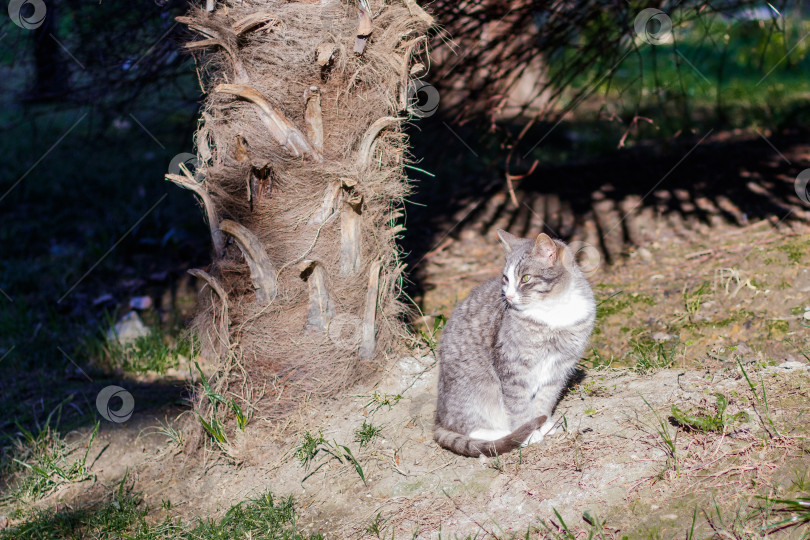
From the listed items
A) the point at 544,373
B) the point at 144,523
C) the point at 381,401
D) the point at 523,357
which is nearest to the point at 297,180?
the point at 381,401

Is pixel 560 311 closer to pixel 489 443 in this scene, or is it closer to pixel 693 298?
pixel 489 443

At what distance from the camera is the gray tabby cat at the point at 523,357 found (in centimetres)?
294

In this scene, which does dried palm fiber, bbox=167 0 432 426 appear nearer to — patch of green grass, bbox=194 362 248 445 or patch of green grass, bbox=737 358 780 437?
patch of green grass, bbox=194 362 248 445

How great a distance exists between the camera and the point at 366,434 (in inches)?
122

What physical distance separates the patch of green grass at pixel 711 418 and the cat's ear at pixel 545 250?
0.79 meters

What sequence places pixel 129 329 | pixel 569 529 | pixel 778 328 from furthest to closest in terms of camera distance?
pixel 129 329 < pixel 778 328 < pixel 569 529

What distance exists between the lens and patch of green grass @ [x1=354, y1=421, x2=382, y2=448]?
310 centimetres

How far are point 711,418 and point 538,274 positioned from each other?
2.92 ft

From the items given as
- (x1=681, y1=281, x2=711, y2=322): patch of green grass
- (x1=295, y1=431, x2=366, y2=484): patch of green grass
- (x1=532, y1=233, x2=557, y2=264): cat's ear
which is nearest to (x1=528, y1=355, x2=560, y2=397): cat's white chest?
(x1=532, y1=233, x2=557, y2=264): cat's ear

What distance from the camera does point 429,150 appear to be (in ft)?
18.3

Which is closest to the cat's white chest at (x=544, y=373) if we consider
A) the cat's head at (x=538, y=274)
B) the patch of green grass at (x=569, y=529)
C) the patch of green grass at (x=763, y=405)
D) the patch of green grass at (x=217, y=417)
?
the cat's head at (x=538, y=274)

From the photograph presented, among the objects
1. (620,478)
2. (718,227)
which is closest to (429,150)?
(718,227)

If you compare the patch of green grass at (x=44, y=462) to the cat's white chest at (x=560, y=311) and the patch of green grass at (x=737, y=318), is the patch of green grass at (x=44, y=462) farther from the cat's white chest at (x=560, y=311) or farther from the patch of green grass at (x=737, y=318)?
the patch of green grass at (x=737, y=318)

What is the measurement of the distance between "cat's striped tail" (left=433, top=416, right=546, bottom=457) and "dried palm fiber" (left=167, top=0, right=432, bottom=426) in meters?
0.67
